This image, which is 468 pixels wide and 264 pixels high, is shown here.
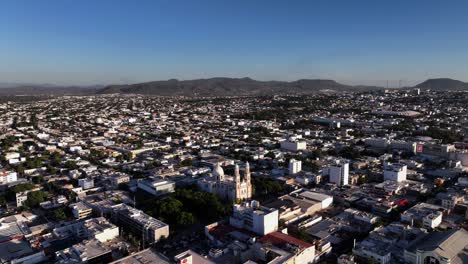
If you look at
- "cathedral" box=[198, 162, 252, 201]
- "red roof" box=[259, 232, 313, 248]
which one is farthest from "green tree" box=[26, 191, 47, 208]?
"red roof" box=[259, 232, 313, 248]

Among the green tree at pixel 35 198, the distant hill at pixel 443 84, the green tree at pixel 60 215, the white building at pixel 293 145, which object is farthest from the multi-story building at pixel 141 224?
the distant hill at pixel 443 84

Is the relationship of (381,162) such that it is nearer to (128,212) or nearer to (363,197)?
(363,197)

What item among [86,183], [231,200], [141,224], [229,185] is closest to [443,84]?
[229,185]

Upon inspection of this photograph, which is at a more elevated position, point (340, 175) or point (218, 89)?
point (218, 89)

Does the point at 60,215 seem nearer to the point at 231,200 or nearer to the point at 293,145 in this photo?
the point at 231,200

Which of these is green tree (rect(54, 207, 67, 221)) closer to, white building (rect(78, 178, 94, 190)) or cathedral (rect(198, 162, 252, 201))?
white building (rect(78, 178, 94, 190))

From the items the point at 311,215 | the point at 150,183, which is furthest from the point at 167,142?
the point at 311,215

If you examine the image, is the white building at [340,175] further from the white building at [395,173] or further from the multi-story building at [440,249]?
the multi-story building at [440,249]
